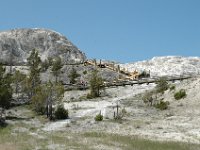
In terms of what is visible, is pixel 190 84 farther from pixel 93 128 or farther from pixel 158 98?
pixel 93 128

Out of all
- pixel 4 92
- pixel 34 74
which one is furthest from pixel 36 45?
pixel 4 92

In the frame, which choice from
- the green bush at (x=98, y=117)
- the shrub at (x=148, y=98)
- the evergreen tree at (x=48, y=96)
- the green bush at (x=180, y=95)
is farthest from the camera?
the shrub at (x=148, y=98)

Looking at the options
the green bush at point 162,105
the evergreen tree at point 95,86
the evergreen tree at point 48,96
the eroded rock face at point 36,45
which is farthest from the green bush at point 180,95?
the eroded rock face at point 36,45

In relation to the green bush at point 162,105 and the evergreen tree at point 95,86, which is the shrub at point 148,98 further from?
the evergreen tree at point 95,86

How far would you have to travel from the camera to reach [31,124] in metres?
69.4

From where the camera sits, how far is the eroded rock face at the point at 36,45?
577 ft

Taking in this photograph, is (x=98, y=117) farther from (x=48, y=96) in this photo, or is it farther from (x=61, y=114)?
(x=48, y=96)

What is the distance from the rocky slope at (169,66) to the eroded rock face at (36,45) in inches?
1018

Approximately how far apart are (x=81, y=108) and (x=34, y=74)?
72.0 feet

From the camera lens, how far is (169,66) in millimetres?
150875

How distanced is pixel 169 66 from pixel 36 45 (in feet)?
198

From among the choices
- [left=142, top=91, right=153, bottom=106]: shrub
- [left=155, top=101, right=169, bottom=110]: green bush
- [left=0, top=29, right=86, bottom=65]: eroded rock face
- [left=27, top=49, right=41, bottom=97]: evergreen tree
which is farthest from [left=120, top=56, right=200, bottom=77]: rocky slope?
[left=155, top=101, right=169, bottom=110]: green bush

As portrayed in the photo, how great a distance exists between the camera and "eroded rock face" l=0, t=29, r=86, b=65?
176 m

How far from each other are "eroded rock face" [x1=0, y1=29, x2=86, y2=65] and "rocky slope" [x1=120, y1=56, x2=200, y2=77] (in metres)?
25.9
